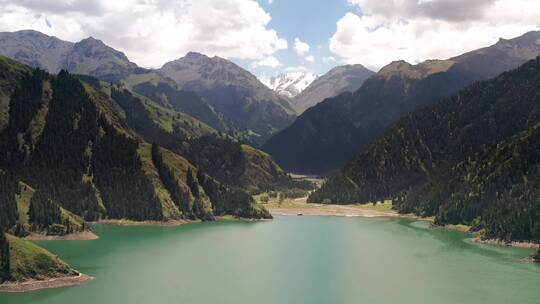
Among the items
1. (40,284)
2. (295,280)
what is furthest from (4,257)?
(295,280)

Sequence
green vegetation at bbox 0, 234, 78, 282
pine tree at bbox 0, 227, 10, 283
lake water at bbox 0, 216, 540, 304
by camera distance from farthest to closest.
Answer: green vegetation at bbox 0, 234, 78, 282 < lake water at bbox 0, 216, 540, 304 < pine tree at bbox 0, 227, 10, 283

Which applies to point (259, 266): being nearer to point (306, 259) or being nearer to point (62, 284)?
point (306, 259)

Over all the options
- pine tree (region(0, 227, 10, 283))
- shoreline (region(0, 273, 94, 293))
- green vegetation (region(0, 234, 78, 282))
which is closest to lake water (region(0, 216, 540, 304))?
shoreline (region(0, 273, 94, 293))

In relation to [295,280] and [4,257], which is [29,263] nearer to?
[4,257]

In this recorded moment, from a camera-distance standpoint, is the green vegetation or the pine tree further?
the green vegetation

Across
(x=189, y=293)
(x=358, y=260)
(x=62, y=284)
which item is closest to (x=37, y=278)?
(x=62, y=284)

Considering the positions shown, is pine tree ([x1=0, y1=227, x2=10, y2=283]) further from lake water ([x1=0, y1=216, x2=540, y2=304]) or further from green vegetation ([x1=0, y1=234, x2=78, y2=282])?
lake water ([x1=0, y1=216, x2=540, y2=304])

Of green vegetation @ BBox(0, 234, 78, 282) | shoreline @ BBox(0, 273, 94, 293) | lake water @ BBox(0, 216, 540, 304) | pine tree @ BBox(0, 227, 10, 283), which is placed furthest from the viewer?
green vegetation @ BBox(0, 234, 78, 282)

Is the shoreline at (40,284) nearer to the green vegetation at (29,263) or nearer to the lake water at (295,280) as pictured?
the green vegetation at (29,263)

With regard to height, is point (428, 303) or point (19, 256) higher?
point (19, 256)
